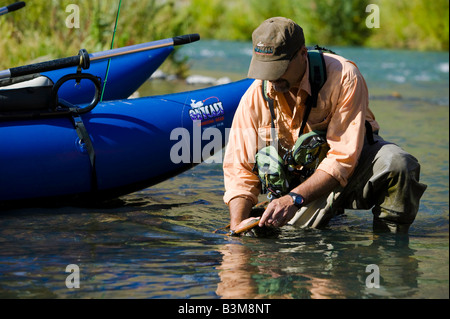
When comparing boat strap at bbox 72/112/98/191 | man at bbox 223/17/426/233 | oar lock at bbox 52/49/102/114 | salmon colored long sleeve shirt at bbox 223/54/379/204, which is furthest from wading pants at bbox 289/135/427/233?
oar lock at bbox 52/49/102/114

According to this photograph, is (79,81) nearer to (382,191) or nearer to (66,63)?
(66,63)

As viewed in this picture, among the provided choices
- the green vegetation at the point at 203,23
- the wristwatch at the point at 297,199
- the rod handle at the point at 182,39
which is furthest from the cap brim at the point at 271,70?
the green vegetation at the point at 203,23

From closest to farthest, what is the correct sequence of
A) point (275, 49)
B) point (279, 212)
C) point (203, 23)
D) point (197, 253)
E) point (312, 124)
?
point (275, 49) → point (279, 212) → point (197, 253) → point (312, 124) → point (203, 23)

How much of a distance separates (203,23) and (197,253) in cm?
2188

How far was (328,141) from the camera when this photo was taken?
3518 millimetres

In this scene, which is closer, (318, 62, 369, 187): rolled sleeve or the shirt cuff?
(318, 62, 369, 187): rolled sleeve

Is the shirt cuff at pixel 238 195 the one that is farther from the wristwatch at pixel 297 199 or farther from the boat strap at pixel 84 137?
the boat strap at pixel 84 137

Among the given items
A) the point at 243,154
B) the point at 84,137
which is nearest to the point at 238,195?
the point at 243,154

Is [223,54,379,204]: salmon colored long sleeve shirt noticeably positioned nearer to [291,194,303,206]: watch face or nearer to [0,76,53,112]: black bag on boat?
[291,194,303,206]: watch face

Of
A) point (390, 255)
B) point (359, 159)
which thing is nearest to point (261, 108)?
point (359, 159)

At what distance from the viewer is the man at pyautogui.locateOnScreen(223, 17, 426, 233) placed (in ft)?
11.0

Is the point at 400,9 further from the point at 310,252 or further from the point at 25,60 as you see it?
the point at 310,252

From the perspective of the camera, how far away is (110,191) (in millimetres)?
4539

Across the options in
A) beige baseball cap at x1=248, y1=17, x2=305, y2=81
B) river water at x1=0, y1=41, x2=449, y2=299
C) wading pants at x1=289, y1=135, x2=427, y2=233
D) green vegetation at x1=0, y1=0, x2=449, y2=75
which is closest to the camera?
river water at x1=0, y1=41, x2=449, y2=299
